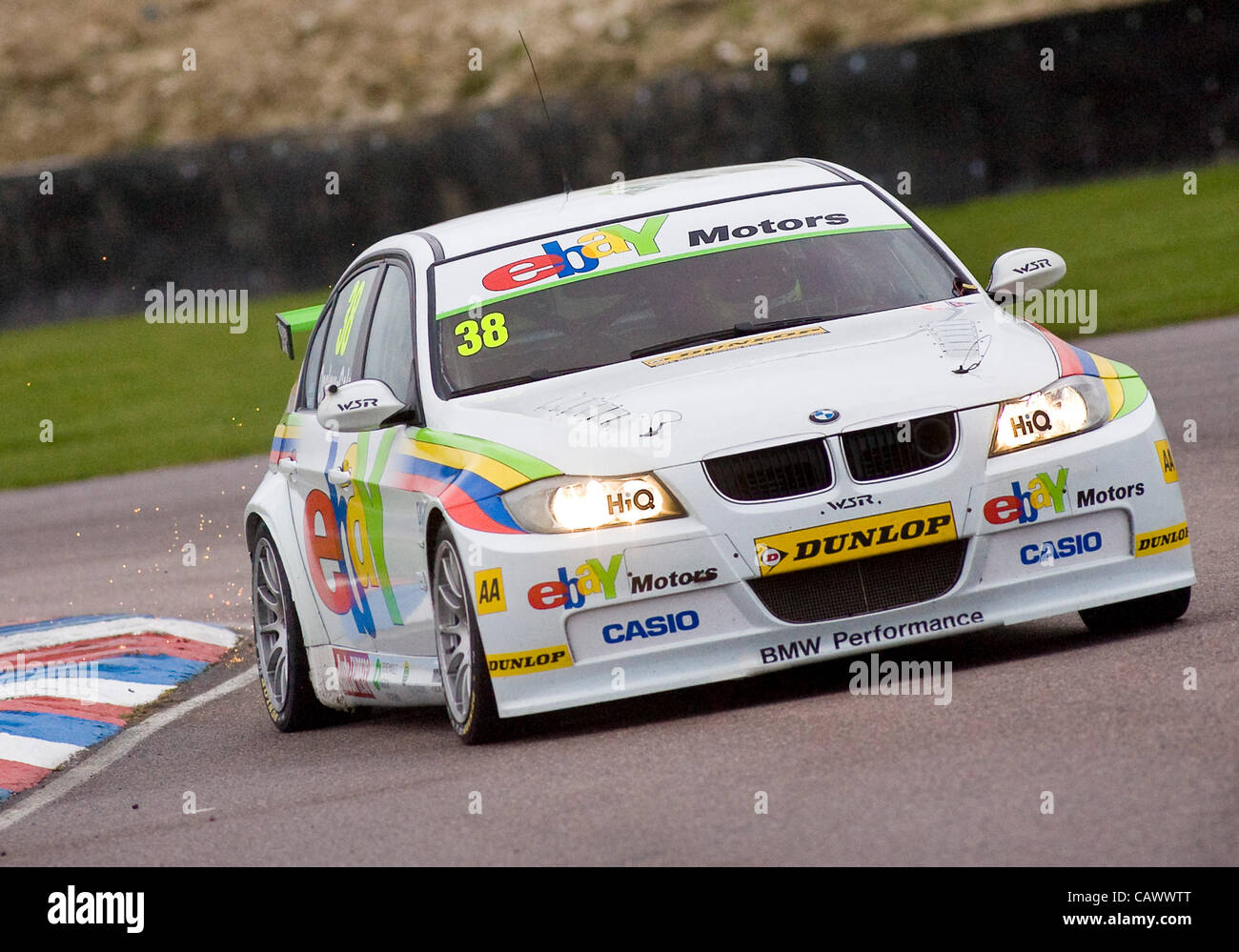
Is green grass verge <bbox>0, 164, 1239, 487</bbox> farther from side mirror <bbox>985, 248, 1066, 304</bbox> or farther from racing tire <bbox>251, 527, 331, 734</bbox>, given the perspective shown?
side mirror <bbox>985, 248, 1066, 304</bbox>

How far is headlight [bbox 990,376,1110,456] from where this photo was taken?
6824 millimetres

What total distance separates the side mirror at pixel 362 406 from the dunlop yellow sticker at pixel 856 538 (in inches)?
57.0

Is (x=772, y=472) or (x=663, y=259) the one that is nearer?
(x=772, y=472)

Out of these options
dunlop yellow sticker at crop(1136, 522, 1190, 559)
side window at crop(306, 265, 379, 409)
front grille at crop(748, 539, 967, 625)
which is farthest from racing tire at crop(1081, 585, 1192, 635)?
side window at crop(306, 265, 379, 409)

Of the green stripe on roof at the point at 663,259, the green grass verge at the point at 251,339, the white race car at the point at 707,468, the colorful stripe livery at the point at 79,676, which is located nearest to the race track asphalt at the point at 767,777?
the white race car at the point at 707,468

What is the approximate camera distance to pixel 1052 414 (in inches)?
273

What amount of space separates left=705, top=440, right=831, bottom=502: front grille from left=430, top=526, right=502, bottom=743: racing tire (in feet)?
2.64

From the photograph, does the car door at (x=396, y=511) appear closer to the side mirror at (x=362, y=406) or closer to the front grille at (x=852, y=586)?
the side mirror at (x=362, y=406)

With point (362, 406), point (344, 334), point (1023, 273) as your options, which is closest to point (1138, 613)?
point (1023, 273)

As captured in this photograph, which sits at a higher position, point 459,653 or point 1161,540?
point 1161,540

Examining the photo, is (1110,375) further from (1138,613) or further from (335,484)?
(335,484)

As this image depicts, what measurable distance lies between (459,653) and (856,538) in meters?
1.24
